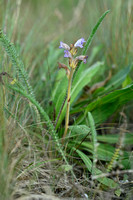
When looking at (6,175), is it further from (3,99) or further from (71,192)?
(3,99)

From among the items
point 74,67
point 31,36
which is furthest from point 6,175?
point 31,36

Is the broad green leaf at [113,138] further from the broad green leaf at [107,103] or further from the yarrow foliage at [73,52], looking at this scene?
the yarrow foliage at [73,52]

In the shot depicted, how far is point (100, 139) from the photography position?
6.43 ft

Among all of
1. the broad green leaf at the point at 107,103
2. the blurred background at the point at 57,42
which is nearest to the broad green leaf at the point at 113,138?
the broad green leaf at the point at 107,103

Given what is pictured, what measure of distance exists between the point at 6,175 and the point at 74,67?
30.5 inches

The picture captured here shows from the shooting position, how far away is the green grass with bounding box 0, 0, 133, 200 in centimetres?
135

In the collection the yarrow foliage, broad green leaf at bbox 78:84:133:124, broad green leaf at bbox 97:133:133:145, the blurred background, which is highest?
the blurred background

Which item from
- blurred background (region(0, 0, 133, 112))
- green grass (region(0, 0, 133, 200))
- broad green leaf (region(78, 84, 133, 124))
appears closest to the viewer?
green grass (region(0, 0, 133, 200))

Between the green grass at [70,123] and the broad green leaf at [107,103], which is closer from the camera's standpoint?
the green grass at [70,123]

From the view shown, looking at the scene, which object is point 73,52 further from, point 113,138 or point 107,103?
point 113,138

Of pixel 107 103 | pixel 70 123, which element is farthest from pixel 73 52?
pixel 70 123

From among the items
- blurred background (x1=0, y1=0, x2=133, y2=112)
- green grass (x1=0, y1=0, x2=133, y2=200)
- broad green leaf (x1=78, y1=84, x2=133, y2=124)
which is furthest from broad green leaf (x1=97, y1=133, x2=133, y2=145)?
blurred background (x1=0, y1=0, x2=133, y2=112)

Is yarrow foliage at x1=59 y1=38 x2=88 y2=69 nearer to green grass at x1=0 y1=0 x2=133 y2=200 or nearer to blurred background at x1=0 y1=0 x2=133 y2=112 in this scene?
green grass at x1=0 y1=0 x2=133 y2=200

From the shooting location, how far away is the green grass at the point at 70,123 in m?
1.35
